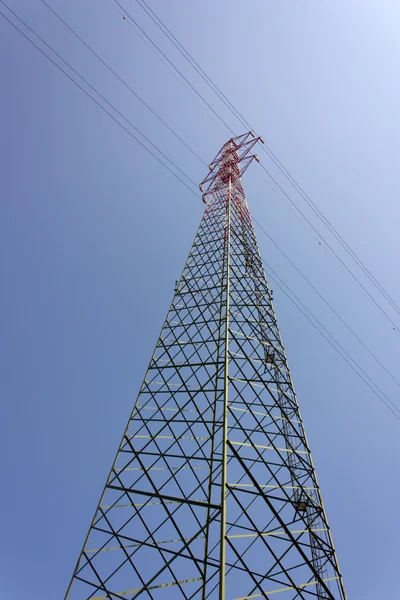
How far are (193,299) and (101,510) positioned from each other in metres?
5.75

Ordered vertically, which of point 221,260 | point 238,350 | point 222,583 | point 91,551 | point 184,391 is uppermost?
point 221,260

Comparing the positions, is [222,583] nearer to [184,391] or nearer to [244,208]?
[184,391]

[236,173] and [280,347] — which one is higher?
[236,173]

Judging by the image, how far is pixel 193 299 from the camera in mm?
9383

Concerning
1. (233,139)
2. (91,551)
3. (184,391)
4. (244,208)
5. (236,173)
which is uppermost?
(233,139)

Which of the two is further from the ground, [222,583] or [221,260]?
[221,260]

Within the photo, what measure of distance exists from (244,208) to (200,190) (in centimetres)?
381

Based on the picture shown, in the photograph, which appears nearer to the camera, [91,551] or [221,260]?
[91,551]

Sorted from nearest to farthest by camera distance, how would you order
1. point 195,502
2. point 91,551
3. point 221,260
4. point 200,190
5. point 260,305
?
point 195,502
point 91,551
point 260,305
point 221,260
point 200,190

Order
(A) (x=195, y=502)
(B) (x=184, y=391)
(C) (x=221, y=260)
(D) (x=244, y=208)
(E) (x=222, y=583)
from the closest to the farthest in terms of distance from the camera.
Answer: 1. (E) (x=222, y=583)
2. (A) (x=195, y=502)
3. (B) (x=184, y=391)
4. (C) (x=221, y=260)
5. (D) (x=244, y=208)

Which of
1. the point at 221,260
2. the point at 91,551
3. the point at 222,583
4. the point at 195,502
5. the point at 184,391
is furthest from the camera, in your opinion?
the point at 221,260

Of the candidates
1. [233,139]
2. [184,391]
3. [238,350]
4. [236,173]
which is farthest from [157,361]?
[233,139]

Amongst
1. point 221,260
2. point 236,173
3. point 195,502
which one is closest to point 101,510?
point 195,502

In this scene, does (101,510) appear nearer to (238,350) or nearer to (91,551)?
(91,551)
